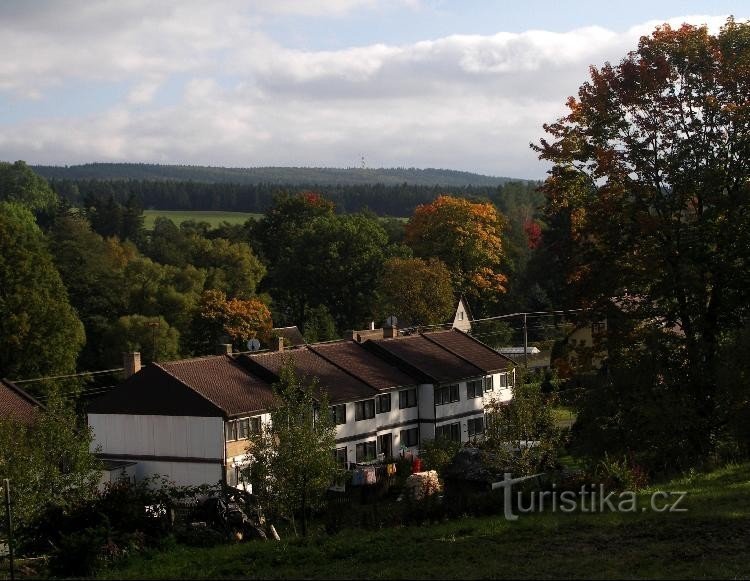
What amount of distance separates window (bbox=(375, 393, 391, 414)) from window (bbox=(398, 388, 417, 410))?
0.90 metres

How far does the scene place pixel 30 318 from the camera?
58.7 metres

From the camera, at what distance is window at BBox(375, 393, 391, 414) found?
54.1 metres

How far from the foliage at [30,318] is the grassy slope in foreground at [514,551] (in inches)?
1494

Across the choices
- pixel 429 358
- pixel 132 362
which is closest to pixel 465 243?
pixel 429 358

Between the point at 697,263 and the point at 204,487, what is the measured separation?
1622 centimetres

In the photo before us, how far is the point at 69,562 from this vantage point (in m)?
21.0

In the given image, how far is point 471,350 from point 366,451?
1211 cm

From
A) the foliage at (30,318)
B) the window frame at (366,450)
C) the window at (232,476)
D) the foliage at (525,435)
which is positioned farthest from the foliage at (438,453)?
the foliage at (30,318)

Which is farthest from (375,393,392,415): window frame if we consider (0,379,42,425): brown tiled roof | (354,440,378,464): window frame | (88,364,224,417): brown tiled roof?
(0,379,42,425): brown tiled roof

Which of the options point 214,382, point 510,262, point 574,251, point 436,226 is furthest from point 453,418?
point 510,262

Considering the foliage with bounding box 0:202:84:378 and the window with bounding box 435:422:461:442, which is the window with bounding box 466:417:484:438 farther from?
the foliage with bounding box 0:202:84:378

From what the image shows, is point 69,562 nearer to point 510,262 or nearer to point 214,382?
point 214,382

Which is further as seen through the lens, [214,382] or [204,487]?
A: [214,382]

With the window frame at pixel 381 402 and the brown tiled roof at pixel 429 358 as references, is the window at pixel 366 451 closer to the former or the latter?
the window frame at pixel 381 402
